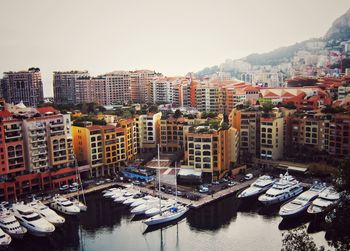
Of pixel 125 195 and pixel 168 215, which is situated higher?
pixel 125 195

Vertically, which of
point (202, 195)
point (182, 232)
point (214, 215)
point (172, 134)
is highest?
point (172, 134)

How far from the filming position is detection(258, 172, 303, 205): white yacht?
54.8 ft

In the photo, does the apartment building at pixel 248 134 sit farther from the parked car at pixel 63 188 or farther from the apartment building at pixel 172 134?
the parked car at pixel 63 188

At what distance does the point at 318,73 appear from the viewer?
160 ft

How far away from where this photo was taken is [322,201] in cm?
1551

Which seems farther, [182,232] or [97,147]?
[97,147]

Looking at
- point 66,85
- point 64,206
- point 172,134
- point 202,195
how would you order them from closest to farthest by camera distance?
point 64,206, point 202,195, point 172,134, point 66,85

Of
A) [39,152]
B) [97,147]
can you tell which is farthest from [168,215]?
[39,152]

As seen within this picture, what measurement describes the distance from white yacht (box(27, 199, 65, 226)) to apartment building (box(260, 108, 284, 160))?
10761mm

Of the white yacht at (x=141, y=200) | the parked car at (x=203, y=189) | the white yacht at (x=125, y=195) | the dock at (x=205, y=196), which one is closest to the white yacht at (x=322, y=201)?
the dock at (x=205, y=196)

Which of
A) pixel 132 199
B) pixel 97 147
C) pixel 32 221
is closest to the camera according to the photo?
pixel 32 221

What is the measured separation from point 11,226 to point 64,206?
2.39 metres

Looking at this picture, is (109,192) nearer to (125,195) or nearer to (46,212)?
(125,195)

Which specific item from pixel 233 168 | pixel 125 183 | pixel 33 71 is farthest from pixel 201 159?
pixel 33 71
